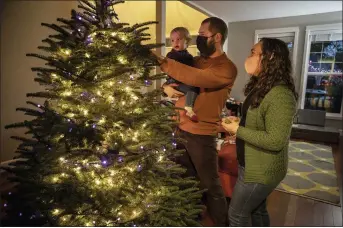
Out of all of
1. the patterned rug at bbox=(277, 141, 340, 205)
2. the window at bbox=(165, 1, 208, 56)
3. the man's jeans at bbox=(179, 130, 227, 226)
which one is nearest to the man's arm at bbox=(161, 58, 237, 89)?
the man's jeans at bbox=(179, 130, 227, 226)

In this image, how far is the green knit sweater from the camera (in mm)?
1139

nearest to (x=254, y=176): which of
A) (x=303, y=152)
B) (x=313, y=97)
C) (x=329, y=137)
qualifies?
(x=303, y=152)

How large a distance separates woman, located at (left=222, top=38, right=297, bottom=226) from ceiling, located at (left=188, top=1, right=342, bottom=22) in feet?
11.0

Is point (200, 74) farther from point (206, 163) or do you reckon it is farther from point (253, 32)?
point (253, 32)

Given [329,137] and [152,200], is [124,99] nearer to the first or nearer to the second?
[152,200]

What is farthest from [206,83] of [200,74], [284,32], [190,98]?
[284,32]

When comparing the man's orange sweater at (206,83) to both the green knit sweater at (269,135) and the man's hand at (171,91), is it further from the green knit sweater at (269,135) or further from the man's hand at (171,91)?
the green knit sweater at (269,135)

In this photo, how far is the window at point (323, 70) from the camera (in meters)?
5.21

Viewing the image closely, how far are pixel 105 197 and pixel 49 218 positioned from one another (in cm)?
26

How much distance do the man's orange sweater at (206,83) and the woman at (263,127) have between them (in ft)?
0.52

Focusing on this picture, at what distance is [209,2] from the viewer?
4.33 metres

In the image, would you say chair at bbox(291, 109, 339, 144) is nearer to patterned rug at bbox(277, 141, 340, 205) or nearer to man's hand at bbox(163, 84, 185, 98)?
patterned rug at bbox(277, 141, 340, 205)

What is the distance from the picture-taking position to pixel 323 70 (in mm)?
5418

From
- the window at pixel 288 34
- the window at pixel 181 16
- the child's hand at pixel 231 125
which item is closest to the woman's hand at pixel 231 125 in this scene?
the child's hand at pixel 231 125
